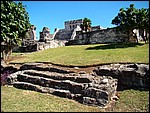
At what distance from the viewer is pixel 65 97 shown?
9508 millimetres

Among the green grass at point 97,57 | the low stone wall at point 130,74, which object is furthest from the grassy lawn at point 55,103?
the green grass at point 97,57

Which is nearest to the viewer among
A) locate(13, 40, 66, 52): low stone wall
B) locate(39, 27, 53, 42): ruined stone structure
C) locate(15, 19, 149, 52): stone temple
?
locate(13, 40, 66, 52): low stone wall

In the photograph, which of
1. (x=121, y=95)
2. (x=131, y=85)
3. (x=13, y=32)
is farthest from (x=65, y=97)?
(x=13, y=32)

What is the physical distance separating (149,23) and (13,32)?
14.1m

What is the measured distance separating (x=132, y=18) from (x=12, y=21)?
12.8m

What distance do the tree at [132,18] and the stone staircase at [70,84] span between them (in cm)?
1186

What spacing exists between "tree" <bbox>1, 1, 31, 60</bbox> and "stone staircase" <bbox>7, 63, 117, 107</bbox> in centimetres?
330

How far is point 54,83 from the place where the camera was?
1070 cm

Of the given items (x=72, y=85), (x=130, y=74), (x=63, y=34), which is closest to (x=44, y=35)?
(x=63, y=34)

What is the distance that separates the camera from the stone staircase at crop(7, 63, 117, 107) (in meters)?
8.60

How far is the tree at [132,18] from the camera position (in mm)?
20041

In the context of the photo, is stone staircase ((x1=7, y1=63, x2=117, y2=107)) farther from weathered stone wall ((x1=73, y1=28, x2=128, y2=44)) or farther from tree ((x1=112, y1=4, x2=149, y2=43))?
weathered stone wall ((x1=73, y1=28, x2=128, y2=44))

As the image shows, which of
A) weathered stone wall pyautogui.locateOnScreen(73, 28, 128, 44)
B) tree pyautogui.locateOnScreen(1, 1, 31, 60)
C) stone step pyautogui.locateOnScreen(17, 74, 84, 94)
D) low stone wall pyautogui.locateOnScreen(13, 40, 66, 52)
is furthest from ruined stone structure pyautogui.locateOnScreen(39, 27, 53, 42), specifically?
stone step pyautogui.locateOnScreen(17, 74, 84, 94)

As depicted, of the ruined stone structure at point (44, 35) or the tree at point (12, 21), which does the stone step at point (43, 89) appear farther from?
the ruined stone structure at point (44, 35)
